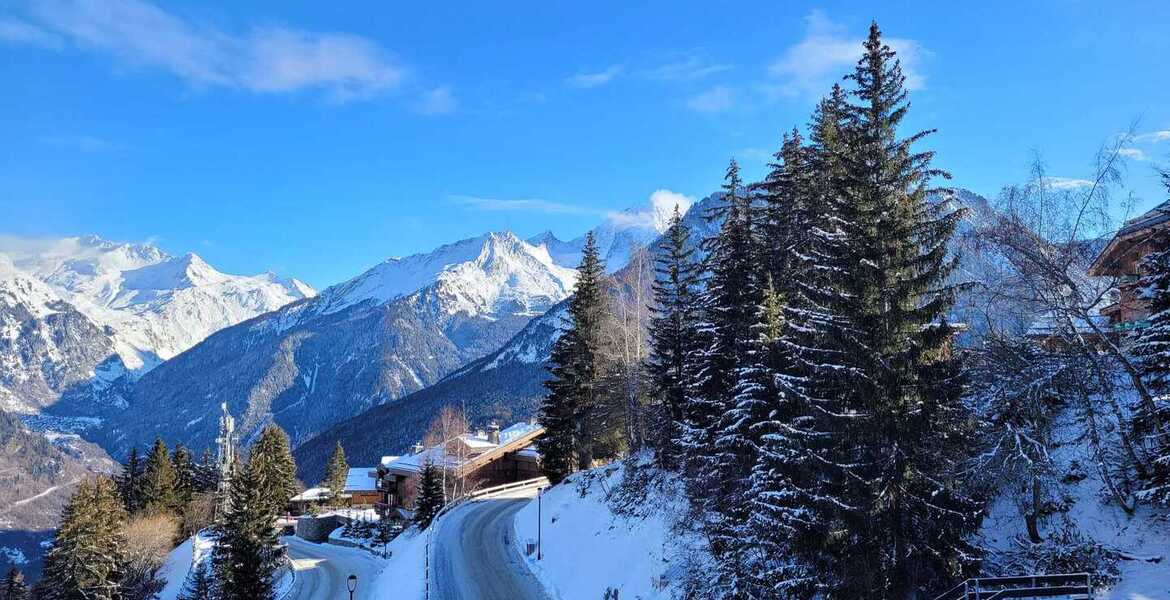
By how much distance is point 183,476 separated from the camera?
84.8 m

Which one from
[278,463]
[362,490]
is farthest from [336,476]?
[278,463]

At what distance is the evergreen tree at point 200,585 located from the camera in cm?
5020

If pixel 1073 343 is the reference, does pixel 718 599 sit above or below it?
below

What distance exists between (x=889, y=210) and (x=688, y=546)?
47.3 feet

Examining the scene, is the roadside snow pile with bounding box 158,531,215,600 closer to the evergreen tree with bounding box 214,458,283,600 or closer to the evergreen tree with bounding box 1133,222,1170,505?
the evergreen tree with bounding box 214,458,283,600

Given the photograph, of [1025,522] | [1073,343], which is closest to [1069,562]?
[1025,522]

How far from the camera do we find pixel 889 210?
19062 mm

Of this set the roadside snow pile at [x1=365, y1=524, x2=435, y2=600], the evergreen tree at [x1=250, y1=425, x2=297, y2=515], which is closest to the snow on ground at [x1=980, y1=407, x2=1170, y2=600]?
the roadside snow pile at [x1=365, y1=524, x2=435, y2=600]

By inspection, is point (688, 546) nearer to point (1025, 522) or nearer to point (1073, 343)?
point (1025, 522)

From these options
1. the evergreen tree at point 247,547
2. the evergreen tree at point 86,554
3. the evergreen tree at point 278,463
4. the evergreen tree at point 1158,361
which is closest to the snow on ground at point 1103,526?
the evergreen tree at point 1158,361

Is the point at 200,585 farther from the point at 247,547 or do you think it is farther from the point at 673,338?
the point at 673,338

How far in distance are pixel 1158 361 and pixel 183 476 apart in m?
93.7

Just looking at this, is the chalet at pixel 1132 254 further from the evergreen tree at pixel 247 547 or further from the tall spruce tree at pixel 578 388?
the evergreen tree at pixel 247 547

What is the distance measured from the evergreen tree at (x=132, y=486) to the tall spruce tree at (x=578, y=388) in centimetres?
5564
